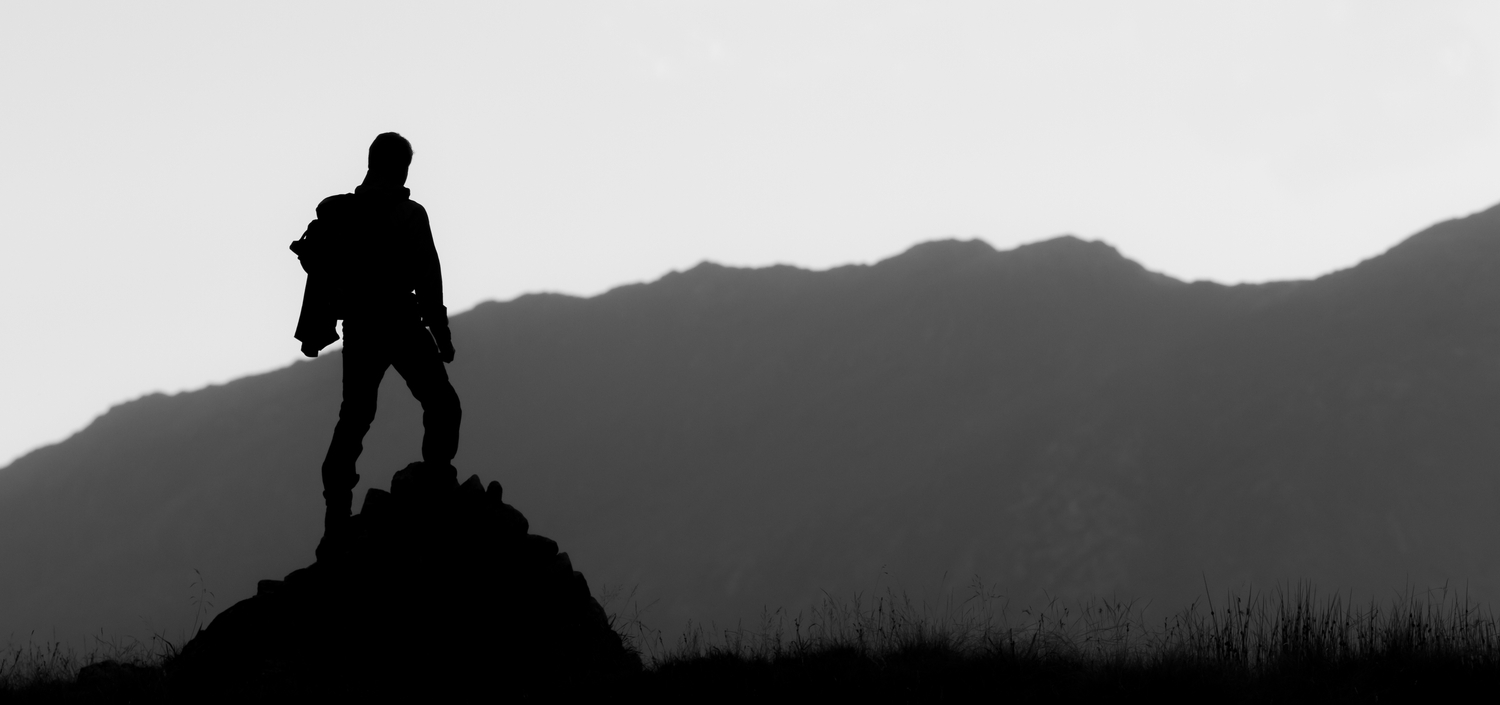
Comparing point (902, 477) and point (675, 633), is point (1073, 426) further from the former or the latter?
point (675, 633)

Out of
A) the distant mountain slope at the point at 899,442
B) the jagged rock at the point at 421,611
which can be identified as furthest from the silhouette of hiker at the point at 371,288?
the distant mountain slope at the point at 899,442

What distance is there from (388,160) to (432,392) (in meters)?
1.70

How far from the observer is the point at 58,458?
15325 centimetres

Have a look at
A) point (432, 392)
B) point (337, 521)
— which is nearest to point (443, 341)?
point (432, 392)

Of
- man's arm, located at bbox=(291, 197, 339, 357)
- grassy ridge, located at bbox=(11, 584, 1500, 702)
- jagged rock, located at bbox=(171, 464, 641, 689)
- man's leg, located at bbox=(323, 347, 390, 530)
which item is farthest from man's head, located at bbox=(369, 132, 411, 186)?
grassy ridge, located at bbox=(11, 584, 1500, 702)

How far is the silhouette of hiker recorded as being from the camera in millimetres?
8188

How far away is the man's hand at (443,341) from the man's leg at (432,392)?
42mm

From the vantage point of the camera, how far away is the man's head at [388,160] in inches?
329

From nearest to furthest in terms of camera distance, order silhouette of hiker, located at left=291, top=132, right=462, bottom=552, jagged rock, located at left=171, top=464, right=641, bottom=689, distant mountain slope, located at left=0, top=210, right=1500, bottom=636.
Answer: jagged rock, located at left=171, top=464, right=641, bottom=689 < silhouette of hiker, located at left=291, top=132, right=462, bottom=552 < distant mountain slope, located at left=0, top=210, right=1500, bottom=636

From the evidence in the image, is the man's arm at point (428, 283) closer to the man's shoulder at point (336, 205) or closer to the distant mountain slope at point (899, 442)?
the man's shoulder at point (336, 205)

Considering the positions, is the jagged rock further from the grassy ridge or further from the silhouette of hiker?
the grassy ridge

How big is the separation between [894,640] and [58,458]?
172859 millimetres

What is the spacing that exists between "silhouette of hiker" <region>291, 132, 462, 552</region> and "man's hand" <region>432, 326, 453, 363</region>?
0.01m

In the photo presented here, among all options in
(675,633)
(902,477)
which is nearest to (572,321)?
(902,477)
